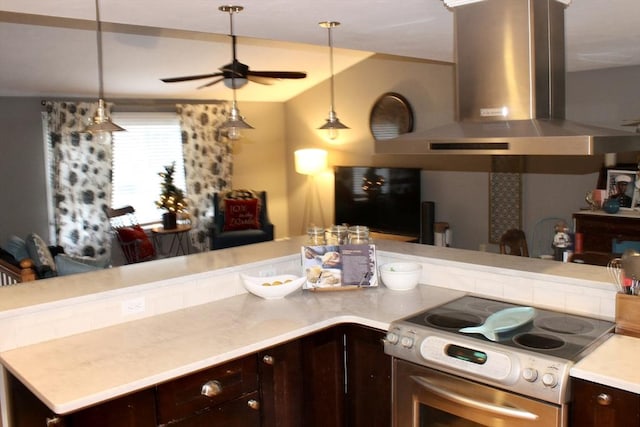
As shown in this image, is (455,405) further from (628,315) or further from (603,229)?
(603,229)

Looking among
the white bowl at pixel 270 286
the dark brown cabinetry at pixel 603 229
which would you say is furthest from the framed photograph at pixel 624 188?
the white bowl at pixel 270 286

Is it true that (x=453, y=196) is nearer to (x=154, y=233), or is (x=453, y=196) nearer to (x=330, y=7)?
(x=154, y=233)

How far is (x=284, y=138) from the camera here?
923 centimetres

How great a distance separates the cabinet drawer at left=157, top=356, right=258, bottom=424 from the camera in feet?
6.84

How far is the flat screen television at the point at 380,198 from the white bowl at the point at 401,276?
424 centimetres

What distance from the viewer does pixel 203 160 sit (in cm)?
821

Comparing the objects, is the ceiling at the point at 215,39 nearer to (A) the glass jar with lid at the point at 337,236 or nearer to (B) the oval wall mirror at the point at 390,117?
(B) the oval wall mirror at the point at 390,117

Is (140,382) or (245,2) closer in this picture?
(140,382)

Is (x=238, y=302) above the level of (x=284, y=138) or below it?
below

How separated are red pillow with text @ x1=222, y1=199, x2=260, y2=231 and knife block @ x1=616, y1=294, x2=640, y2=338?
19.9 ft

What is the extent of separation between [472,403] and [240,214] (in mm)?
6073

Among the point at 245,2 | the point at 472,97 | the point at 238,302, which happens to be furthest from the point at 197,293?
the point at 472,97

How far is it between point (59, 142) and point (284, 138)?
11.0 feet

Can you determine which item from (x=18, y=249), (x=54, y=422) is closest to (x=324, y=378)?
(x=54, y=422)
